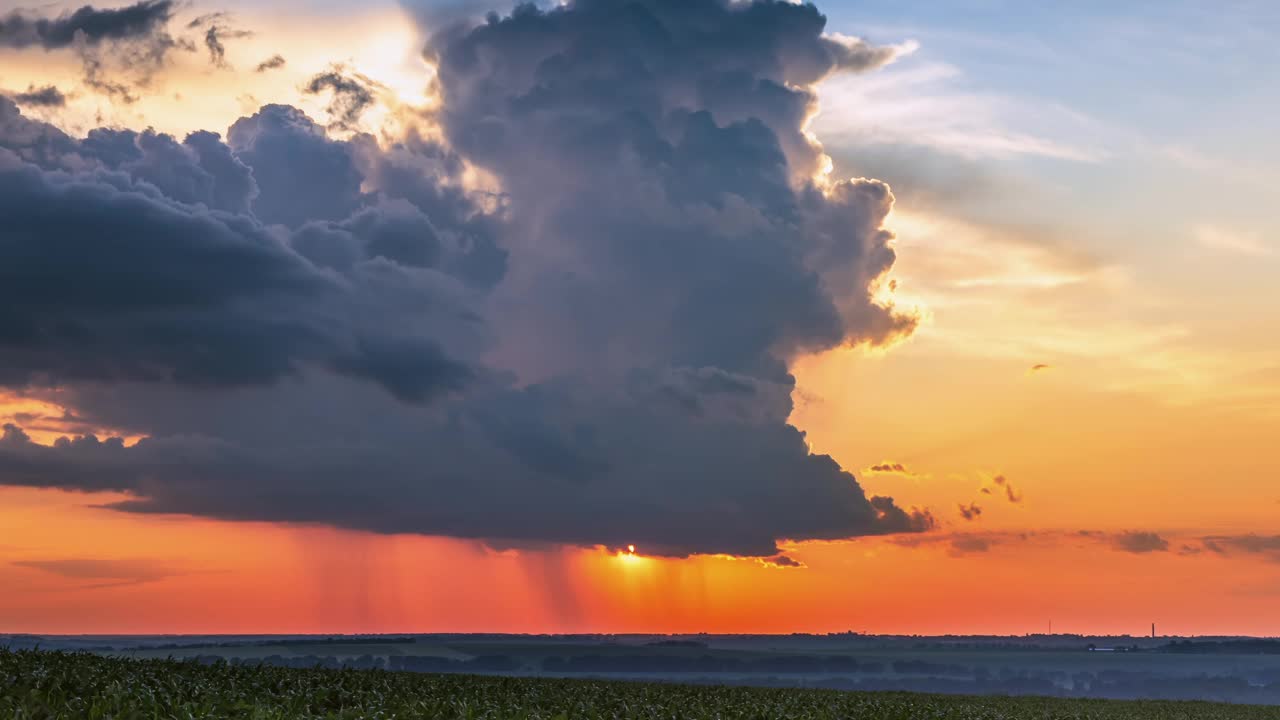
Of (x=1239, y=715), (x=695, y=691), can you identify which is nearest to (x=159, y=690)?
(x=695, y=691)

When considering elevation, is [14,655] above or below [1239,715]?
above

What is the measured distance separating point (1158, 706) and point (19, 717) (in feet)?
259

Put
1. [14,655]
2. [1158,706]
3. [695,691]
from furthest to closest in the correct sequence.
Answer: [1158,706] → [695,691] → [14,655]

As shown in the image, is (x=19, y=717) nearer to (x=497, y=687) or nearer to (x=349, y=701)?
(x=349, y=701)

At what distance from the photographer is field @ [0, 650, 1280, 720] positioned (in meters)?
24.0

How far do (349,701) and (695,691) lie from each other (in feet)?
110

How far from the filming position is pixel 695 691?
65312 millimetres

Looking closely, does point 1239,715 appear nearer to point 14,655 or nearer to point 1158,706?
point 1158,706

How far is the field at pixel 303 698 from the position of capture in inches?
947

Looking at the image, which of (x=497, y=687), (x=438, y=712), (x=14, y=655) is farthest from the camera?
(x=497, y=687)

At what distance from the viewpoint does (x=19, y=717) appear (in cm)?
2117

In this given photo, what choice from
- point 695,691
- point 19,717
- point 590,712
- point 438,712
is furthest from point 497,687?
point 19,717

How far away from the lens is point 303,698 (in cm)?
3328

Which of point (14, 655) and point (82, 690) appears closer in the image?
point (82, 690)
